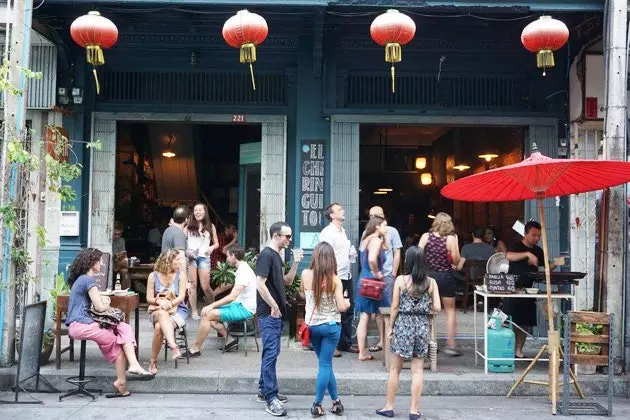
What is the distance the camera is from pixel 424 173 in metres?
16.7

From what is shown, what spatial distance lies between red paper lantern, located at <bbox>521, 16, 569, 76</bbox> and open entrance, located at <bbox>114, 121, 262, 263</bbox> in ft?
23.1

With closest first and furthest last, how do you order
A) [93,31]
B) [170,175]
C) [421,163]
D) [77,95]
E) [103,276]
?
[93,31], [103,276], [77,95], [170,175], [421,163]

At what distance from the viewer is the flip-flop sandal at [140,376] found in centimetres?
702

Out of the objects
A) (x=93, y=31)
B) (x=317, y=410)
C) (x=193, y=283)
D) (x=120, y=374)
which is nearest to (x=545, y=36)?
(x=317, y=410)

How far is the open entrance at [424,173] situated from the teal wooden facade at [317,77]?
340 centimetres

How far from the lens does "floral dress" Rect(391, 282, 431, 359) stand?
6.14 meters

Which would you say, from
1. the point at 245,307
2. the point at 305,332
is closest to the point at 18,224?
the point at 245,307

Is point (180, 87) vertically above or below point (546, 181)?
above

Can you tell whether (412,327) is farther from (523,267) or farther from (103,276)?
(103,276)

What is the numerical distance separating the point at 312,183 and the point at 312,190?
114mm

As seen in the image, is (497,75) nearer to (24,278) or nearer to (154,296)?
(154,296)

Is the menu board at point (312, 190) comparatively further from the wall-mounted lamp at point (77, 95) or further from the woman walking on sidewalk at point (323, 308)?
the wall-mounted lamp at point (77, 95)

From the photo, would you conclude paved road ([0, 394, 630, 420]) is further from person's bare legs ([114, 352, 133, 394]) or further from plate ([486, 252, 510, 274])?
plate ([486, 252, 510, 274])

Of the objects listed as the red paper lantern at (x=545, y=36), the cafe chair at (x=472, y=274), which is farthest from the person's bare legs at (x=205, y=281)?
the red paper lantern at (x=545, y=36)
